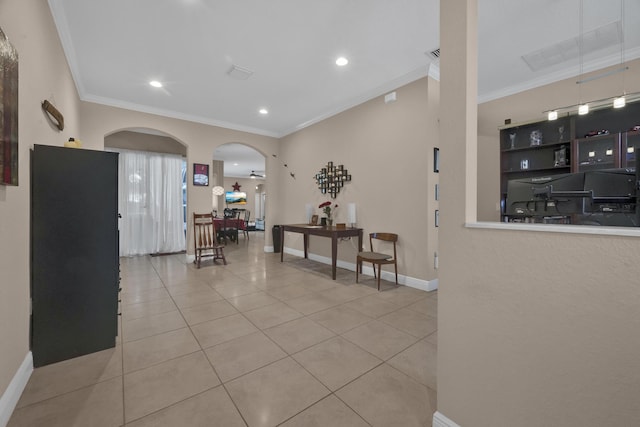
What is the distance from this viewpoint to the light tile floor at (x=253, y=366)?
1426 millimetres

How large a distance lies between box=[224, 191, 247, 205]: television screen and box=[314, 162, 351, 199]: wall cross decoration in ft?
33.3

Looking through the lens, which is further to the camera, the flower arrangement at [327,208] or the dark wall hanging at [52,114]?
the flower arrangement at [327,208]

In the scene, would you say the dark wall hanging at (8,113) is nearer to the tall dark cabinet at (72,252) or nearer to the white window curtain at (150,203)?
the tall dark cabinet at (72,252)

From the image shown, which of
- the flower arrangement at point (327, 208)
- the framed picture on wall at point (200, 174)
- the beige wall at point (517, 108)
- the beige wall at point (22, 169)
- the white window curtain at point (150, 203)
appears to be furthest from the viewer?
the white window curtain at point (150, 203)

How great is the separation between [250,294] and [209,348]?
1.28 m

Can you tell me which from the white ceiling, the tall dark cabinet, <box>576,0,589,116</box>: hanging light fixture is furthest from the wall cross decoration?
the tall dark cabinet

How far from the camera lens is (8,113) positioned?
140 centimetres

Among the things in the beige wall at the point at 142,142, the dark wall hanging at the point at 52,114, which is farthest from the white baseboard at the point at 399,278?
the beige wall at the point at 142,142

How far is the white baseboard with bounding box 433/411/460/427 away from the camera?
4.19 feet

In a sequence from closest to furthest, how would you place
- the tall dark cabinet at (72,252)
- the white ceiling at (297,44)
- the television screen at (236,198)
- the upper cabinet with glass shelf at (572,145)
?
1. the tall dark cabinet at (72,252)
2. the white ceiling at (297,44)
3. the upper cabinet with glass shelf at (572,145)
4. the television screen at (236,198)

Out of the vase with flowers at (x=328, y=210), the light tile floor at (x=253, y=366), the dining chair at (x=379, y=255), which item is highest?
the vase with flowers at (x=328, y=210)

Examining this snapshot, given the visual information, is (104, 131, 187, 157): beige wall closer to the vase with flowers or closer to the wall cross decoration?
the wall cross decoration

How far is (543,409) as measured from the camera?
101cm

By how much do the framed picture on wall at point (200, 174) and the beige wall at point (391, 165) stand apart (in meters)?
2.30
